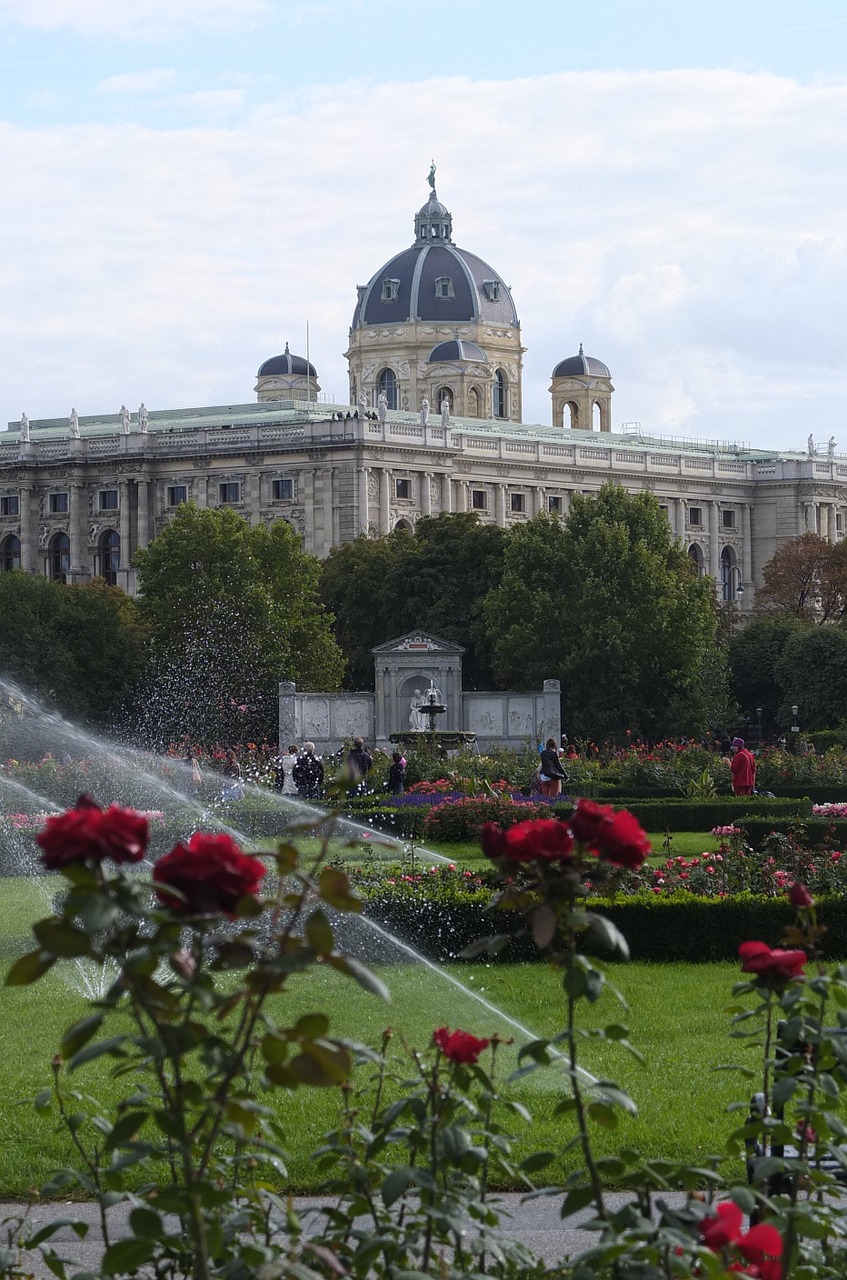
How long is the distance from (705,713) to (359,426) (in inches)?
2038

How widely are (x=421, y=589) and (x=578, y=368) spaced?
67.7 meters

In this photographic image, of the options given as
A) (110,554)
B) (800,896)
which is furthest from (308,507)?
(800,896)

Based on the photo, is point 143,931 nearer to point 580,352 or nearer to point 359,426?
point 359,426

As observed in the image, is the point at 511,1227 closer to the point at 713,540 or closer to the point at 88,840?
the point at 88,840

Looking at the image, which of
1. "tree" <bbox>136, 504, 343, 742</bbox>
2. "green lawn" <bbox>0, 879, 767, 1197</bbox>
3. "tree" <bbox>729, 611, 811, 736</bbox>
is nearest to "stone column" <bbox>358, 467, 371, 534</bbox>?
"tree" <bbox>729, 611, 811, 736</bbox>

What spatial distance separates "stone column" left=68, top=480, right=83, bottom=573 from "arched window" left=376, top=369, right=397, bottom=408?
2642cm

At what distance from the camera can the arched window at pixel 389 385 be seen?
134 m

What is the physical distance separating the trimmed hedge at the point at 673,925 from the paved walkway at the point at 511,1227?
780cm

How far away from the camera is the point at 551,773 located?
109ft

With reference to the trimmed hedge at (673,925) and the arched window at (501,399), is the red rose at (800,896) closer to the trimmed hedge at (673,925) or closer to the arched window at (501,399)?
the trimmed hedge at (673,925)

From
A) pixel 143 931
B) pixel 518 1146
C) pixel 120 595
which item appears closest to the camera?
pixel 518 1146

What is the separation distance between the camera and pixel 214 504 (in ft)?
365

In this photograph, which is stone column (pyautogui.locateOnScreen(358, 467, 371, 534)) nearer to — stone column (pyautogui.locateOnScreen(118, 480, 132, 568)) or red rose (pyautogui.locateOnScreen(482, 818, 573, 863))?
stone column (pyautogui.locateOnScreen(118, 480, 132, 568))

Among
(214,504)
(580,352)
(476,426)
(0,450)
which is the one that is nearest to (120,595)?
(214,504)
